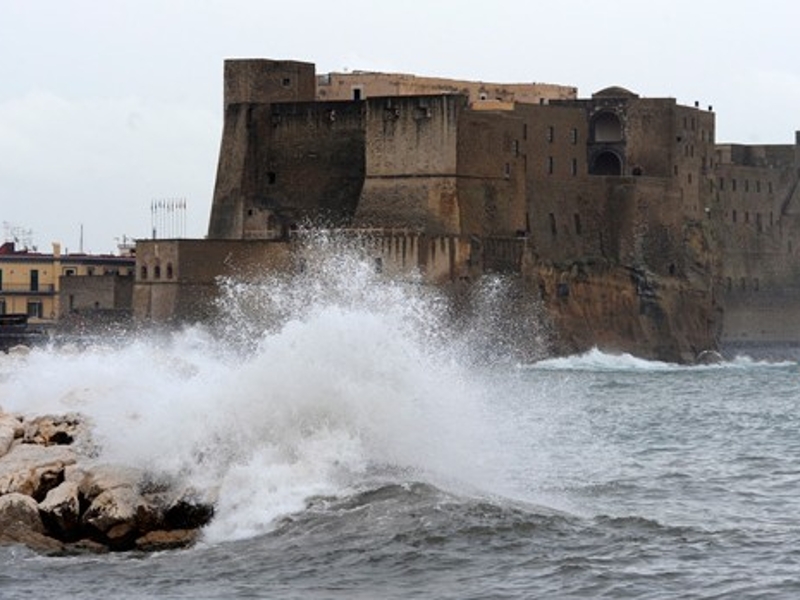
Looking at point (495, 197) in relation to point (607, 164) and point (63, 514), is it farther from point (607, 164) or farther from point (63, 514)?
point (63, 514)

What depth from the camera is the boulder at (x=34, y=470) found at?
72.4 ft

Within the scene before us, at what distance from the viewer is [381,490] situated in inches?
877

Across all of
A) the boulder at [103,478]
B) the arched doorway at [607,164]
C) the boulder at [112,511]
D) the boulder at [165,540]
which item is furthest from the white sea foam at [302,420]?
the arched doorway at [607,164]

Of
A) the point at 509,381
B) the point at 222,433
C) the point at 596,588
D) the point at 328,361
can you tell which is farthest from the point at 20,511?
the point at 509,381

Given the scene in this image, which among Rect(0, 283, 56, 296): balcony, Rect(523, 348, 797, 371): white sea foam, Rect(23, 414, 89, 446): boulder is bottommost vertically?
Rect(523, 348, 797, 371): white sea foam

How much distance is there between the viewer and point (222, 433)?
22.9m

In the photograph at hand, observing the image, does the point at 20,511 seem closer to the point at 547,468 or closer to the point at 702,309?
the point at 547,468

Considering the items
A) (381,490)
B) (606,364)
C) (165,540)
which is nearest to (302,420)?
(381,490)

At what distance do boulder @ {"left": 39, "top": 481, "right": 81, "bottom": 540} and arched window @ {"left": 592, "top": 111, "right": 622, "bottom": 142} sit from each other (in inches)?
1927

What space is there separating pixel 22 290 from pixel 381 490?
50.8 meters

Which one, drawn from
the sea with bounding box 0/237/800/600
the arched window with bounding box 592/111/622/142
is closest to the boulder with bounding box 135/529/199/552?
the sea with bounding box 0/237/800/600

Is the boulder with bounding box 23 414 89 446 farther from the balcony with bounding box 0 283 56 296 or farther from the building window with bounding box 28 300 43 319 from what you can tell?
the balcony with bounding box 0 283 56 296

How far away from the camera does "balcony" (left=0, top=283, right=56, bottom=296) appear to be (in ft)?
235

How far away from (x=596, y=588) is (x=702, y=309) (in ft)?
173
